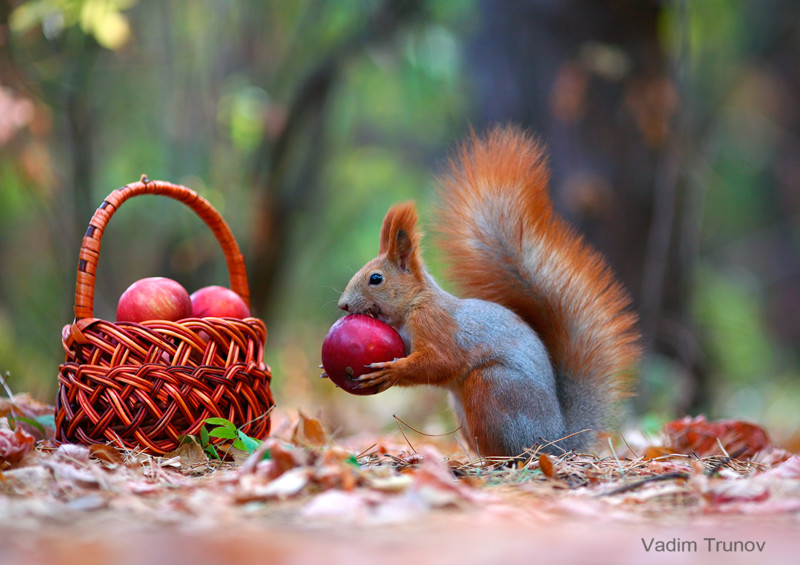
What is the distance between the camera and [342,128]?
698 cm

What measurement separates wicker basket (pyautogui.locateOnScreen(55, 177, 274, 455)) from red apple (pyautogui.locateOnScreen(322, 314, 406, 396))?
25cm

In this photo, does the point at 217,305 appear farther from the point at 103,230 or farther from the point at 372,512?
the point at 372,512

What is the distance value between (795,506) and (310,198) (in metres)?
4.46

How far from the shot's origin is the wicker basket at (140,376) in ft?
5.86

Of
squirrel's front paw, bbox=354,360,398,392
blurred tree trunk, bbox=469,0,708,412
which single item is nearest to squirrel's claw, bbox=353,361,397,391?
squirrel's front paw, bbox=354,360,398,392

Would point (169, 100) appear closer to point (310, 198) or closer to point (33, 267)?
point (310, 198)

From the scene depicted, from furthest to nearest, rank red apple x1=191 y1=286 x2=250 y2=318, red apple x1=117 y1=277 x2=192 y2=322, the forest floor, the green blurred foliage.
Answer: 1. the green blurred foliage
2. red apple x1=191 y1=286 x2=250 y2=318
3. red apple x1=117 y1=277 x2=192 y2=322
4. the forest floor

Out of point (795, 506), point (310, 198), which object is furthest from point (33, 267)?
point (795, 506)

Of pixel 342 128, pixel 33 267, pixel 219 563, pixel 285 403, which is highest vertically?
pixel 342 128

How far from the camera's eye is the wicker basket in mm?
1786

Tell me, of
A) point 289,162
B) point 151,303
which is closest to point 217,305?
point 151,303

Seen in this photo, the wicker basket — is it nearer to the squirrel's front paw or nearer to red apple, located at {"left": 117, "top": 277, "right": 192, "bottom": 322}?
red apple, located at {"left": 117, "top": 277, "right": 192, "bottom": 322}

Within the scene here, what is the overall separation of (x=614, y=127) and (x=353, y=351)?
250cm

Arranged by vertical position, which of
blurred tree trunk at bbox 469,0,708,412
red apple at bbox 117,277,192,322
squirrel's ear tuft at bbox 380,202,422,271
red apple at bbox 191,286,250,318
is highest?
blurred tree trunk at bbox 469,0,708,412
